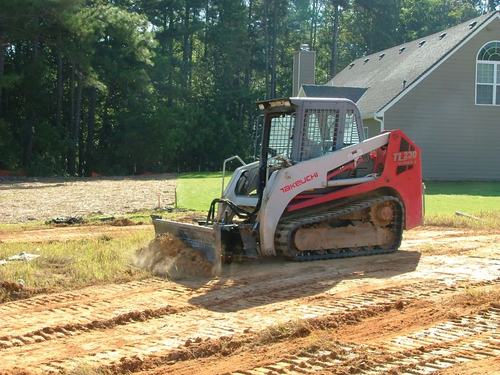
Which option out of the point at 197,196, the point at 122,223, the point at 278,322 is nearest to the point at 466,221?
the point at 122,223

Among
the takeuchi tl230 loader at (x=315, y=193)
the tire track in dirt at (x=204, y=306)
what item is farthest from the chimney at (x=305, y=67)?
the tire track in dirt at (x=204, y=306)

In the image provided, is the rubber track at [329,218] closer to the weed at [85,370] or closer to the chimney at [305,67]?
the weed at [85,370]

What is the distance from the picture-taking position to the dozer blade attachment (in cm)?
893

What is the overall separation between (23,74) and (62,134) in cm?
485

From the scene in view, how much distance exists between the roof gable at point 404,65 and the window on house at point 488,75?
1.08 metres

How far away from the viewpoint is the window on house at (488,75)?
27.7 metres

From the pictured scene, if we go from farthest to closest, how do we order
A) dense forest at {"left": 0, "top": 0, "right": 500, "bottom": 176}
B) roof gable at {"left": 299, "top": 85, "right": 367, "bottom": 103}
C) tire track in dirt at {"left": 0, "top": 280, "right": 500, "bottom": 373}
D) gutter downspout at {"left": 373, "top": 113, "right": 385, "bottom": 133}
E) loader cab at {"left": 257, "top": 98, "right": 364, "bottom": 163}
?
dense forest at {"left": 0, "top": 0, "right": 500, "bottom": 176}
roof gable at {"left": 299, "top": 85, "right": 367, "bottom": 103}
gutter downspout at {"left": 373, "top": 113, "right": 385, "bottom": 133}
loader cab at {"left": 257, "top": 98, "right": 364, "bottom": 163}
tire track in dirt at {"left": 0, "top": 280, "right": 500, "bottom": 373}

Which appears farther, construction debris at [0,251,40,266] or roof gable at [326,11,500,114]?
roof gable at [326,11,500,114]

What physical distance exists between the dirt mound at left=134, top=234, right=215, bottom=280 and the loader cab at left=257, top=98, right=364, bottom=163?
2151 millimetres

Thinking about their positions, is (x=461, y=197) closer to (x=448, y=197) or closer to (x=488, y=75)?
(x=448, y=197)

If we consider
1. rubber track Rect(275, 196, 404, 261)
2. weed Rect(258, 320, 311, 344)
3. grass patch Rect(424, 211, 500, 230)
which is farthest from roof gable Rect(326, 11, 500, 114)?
weed Rect(258, 320, 311, 344)

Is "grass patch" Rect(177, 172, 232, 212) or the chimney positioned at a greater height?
the chimney

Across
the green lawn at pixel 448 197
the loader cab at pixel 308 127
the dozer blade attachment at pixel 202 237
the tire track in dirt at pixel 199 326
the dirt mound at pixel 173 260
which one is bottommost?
the tire track in dirt at pixel 199 326

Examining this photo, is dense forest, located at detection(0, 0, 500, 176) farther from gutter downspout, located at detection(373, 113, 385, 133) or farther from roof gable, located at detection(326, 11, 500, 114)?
gutter downspout, located at detection(373, 113, 385, 133)
